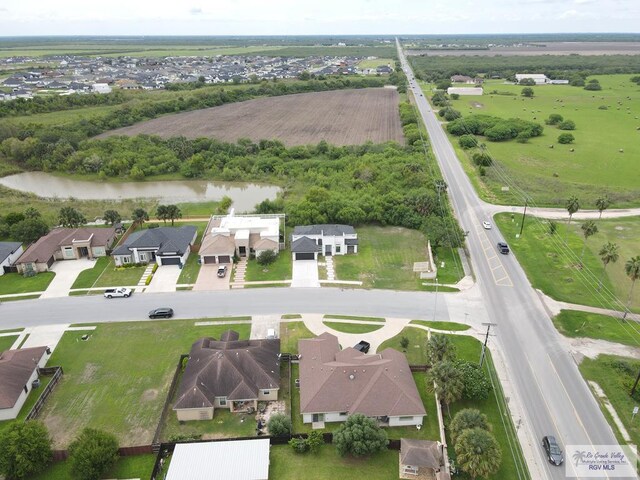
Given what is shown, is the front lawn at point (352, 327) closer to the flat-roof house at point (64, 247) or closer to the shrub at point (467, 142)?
the flat-roof house at point (64, 247)

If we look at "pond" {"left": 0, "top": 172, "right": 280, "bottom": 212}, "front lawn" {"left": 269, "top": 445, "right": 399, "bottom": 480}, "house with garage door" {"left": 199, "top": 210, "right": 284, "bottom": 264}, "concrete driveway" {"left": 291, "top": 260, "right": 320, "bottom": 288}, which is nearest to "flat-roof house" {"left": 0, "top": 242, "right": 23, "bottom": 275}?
"house with garage door" {"left": 199, "top": 210, "right": 284, "bottom": 264}

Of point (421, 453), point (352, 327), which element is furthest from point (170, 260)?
point (421, 453)

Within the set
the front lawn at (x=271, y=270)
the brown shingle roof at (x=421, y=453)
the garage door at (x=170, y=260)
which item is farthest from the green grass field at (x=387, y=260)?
the brown shingle roof at (x=421, y=453)

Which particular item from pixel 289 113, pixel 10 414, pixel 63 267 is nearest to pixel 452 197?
pixel 63 267

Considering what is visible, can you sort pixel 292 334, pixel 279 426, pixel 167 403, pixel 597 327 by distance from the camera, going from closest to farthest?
pixel 279 426, pixel 167 403, pixel 292 334, pixel 597 327

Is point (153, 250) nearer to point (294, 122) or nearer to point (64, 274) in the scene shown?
point (64, 274)
